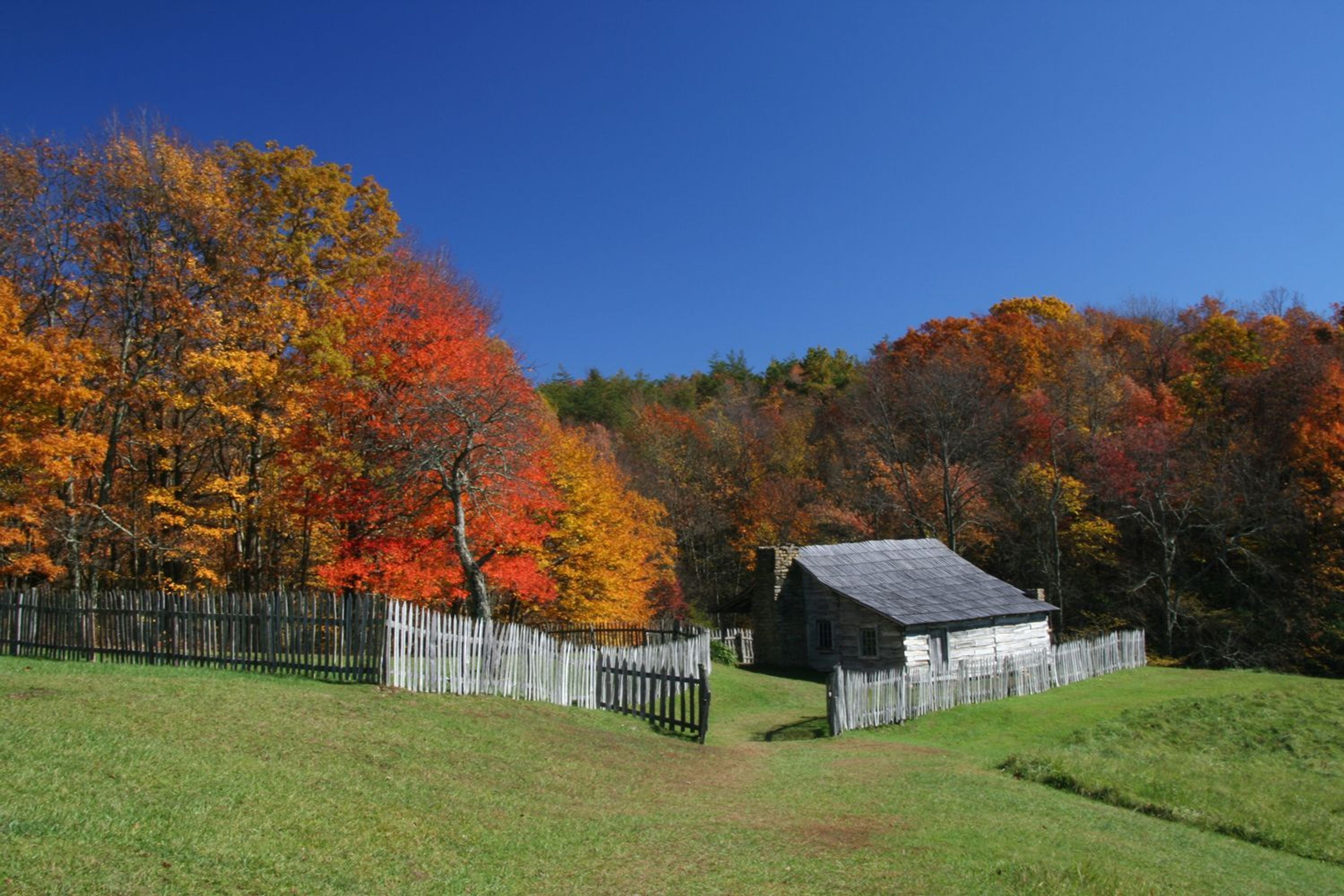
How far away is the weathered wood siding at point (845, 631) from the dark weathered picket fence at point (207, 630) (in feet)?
63.3

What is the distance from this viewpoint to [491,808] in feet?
32.7

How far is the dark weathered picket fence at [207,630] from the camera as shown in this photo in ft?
53.7

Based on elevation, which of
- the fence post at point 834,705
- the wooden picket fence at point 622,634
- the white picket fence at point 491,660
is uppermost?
the white picket fence at point 491,660

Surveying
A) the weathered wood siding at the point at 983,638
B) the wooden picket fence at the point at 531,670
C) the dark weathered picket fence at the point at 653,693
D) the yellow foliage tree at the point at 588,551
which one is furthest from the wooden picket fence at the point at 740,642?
the dark weathered picket fence at the point at 653,693

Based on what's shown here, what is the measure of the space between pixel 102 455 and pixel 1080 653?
105 ft

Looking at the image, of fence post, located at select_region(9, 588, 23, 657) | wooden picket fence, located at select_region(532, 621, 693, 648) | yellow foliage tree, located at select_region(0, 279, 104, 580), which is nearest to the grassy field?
fence post, located at select_region(9, 588, 23, 657)

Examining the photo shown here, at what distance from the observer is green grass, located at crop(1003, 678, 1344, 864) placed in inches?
555

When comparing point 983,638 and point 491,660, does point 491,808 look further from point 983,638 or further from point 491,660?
point 983,638

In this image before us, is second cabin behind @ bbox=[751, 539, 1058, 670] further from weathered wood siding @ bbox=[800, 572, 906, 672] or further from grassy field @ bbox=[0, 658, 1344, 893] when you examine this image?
grassy field @ bbox=[0, 658, 1344, 893]

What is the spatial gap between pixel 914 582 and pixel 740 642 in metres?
7.80

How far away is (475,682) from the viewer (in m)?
17.3

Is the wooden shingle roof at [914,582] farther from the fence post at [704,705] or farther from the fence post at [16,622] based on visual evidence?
the fence post at [16,622]

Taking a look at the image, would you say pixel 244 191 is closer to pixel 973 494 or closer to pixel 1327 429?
pixel 973 494

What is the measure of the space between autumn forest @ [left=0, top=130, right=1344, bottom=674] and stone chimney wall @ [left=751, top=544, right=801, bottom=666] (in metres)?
2.34
